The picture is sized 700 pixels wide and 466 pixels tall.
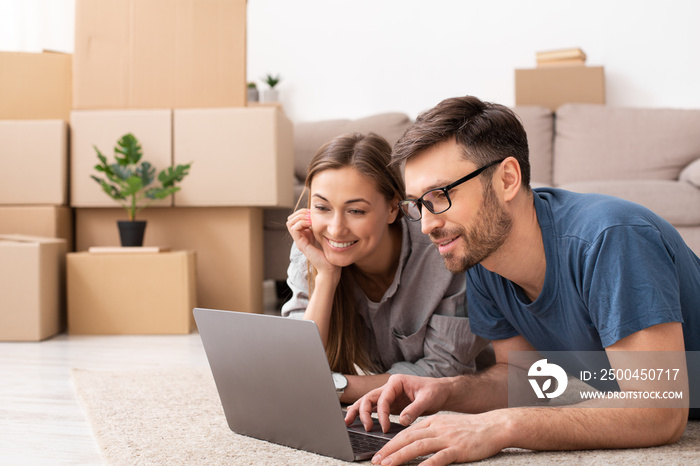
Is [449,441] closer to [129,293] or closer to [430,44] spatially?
[129,293]

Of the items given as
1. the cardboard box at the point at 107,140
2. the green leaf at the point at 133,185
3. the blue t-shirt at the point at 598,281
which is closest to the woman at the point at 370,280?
the blue t-shirt at the point at 598,281

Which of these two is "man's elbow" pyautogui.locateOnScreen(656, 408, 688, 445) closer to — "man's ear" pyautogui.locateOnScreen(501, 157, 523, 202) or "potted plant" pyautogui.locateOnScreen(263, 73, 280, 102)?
"man's ear" pyautogui.locateOnScreen(501, 157, 523, 202)

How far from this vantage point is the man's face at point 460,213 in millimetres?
1088

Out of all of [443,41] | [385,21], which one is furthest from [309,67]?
[443,41]

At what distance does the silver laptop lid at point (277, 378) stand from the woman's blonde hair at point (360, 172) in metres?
0.38

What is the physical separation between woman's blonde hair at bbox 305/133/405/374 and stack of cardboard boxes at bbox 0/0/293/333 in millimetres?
1333

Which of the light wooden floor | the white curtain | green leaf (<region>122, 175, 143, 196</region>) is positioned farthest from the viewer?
the white curtain

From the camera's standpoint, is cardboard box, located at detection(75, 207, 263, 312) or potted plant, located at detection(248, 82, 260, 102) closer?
cardboard box, located at detection(75, 207, 263, 312)

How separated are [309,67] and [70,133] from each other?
6.02 feet

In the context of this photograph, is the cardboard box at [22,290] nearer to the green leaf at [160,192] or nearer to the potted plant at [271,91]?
the green leaf at [160,192]

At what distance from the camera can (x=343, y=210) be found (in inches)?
56.9

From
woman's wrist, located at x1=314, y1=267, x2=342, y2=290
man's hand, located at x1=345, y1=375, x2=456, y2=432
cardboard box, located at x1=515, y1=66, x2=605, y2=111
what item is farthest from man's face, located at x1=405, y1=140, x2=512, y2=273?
cardboard box, located at x1=515, y1=66, x2=605, y2=111

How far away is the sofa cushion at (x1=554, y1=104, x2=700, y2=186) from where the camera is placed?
3.31 meters

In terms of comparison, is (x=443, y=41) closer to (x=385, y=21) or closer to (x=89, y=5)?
(x=385, y=21)
